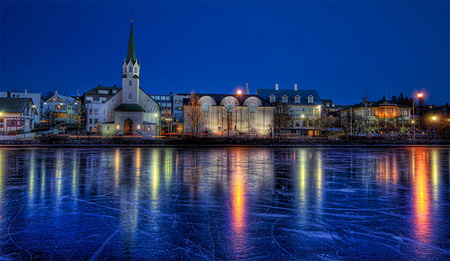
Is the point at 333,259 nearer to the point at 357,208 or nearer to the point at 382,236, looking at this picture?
the point at 382,236

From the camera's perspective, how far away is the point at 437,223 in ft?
19.3

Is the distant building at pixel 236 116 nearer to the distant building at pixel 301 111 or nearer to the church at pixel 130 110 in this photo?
the church at pixel 130 110

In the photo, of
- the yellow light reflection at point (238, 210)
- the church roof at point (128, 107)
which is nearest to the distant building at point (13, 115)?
the church roof at point (128, 107)

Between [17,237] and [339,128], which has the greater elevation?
[339,128]

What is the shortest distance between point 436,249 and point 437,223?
167 cm

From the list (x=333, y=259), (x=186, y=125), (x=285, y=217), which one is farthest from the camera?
(x=186, y=125)

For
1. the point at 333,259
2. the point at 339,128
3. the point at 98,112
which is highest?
the point at 98,112

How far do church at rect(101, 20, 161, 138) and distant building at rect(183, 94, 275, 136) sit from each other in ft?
25.7

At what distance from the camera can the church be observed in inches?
2039

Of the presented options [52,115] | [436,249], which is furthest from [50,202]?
[52,115]

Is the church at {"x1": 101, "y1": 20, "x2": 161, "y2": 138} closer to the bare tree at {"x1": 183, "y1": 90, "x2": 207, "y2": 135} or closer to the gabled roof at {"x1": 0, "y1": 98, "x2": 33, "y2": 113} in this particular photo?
the bare tree at {"x1": 183, "y1": 90, "x2": 207, "y2": 135}

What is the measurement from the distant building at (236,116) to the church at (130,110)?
7.82m

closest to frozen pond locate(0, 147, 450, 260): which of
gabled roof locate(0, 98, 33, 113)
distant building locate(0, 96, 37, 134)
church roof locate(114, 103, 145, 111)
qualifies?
church roof locate(114, 103, 145, 111)

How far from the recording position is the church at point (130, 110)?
51781mm
